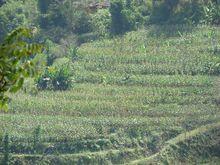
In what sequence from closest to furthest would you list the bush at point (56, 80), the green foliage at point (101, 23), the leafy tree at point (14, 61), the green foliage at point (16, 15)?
the leafy tree at point (14, 61) < the bush at point (56, 80) < the green foliage at point (101, 23) < the green foliage at point (16, 15)

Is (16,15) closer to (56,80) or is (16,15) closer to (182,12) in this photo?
(56,80)

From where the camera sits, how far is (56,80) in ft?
65.8

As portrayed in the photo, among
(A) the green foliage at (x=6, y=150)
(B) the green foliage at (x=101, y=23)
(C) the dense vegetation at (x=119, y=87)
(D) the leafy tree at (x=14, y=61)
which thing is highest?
(D) the leafy tree at (x=14, y=61)

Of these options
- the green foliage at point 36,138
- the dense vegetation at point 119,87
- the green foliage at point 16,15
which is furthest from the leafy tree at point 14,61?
the green foliage at point 16,15

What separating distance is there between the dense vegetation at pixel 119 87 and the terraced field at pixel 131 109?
0.03 metres

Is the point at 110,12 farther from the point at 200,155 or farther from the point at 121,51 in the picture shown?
the point at 200,155

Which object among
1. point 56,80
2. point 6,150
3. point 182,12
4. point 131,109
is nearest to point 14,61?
point 6,150

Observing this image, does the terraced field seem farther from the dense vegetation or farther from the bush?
the bush

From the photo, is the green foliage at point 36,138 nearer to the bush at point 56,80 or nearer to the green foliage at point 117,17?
the bush at point 56,80

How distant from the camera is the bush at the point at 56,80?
19.9 meters

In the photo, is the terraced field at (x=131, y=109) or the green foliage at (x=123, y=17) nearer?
the terraced field at (x=131, y=109)

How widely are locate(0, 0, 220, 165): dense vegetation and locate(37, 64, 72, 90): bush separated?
0.11 ft

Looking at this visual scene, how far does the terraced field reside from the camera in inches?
641

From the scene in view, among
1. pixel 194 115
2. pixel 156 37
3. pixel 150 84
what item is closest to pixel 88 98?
pixel 150 84
